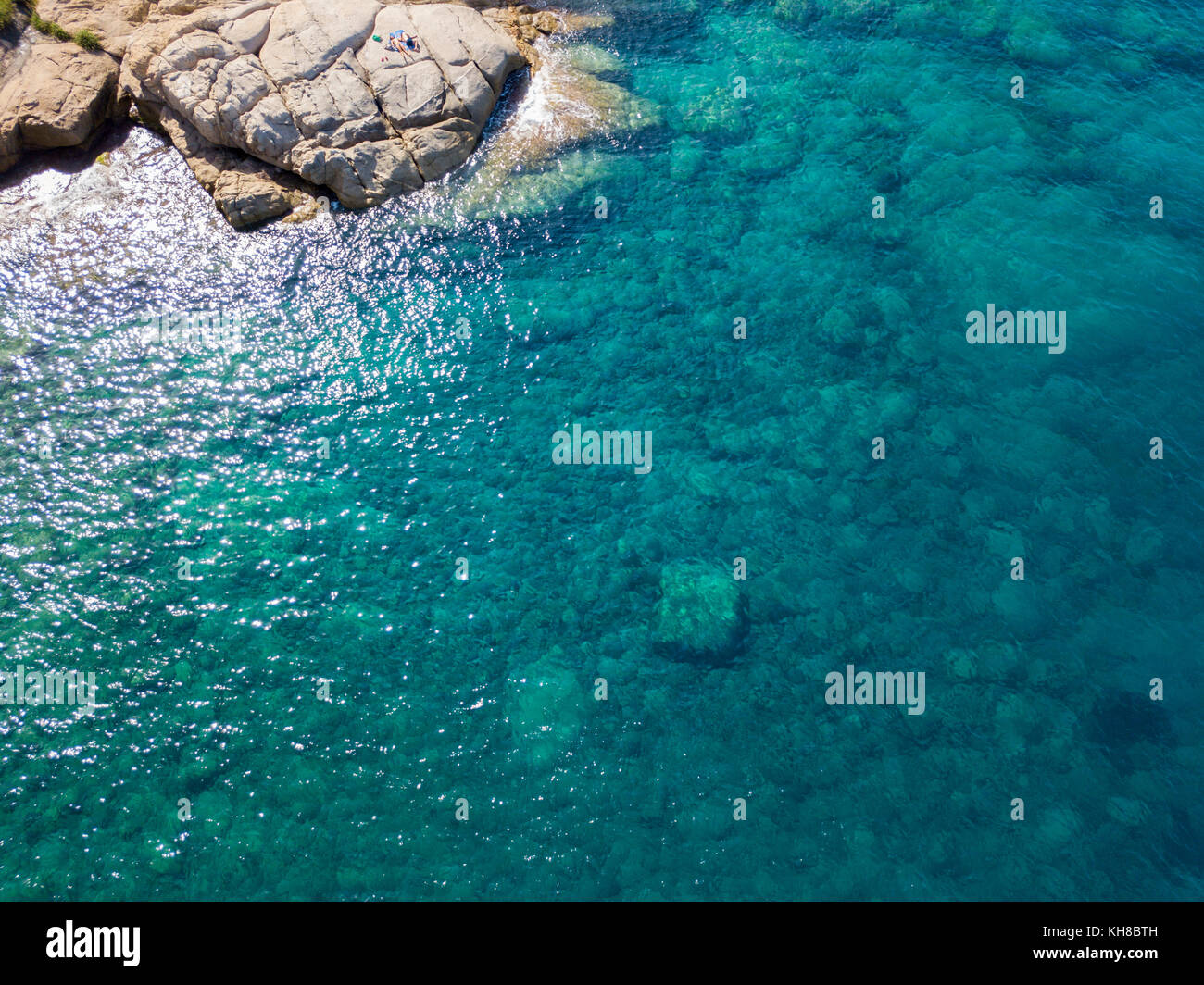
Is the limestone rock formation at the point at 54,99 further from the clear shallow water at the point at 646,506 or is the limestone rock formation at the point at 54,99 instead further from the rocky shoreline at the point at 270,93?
the clear shallow water at the point at 646,506

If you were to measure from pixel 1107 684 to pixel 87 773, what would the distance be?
2017 cm

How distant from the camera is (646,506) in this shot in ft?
66.3

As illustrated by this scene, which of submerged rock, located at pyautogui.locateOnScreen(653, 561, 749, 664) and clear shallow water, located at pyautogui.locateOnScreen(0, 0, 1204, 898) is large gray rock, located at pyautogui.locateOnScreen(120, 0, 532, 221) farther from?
submerged rock, located at pyautogui.locateOnScreen(653, 561, 749, 664)

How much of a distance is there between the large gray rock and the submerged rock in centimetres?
1382

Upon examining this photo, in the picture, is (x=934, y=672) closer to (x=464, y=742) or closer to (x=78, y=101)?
(x=464, y=742)

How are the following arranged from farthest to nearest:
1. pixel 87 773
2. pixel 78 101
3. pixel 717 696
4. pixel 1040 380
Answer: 1. pixel 78 101
2. pixel 1040 380
3. pixel 717 696
4. pixel 87 773

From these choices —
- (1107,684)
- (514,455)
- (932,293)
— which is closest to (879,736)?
(1107,684)

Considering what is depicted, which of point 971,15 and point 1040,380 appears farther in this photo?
point 971,15

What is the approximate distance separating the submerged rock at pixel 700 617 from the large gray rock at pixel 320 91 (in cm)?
1382

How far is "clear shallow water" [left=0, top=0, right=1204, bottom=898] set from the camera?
1634 cm

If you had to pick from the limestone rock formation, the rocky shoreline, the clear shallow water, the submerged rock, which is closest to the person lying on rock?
the rocky shoreline

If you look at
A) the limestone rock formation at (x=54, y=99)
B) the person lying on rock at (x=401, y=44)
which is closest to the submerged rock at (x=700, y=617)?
the person lying on rock at (x=401, y=44)

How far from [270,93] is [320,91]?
4.53 ft

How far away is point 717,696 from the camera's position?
58.3 ft
